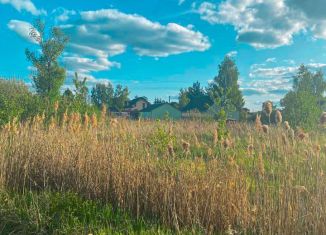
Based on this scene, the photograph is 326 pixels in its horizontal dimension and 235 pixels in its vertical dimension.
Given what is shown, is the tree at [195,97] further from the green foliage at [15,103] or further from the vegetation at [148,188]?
the vegetation at [148,188]

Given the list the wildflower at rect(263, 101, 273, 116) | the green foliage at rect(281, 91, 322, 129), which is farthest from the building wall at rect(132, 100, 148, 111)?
the wildflower at rect(263, 101, 273, 116)

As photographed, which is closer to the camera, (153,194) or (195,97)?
(153,194)

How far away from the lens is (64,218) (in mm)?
4418

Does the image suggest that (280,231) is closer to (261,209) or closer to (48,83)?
(261,209)

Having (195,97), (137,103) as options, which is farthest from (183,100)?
(137,103)

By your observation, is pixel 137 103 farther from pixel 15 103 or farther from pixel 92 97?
pixel 15 103

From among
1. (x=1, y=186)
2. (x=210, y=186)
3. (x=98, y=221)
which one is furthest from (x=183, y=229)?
(x=1, y=186)

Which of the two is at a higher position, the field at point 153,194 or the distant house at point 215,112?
the distant house at point 215,112

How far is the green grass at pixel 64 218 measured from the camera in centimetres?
410

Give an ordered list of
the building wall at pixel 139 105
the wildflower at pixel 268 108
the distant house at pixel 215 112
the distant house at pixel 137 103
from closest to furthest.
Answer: the wildflower at pixel 268 108 → the distant house at pixel 215 112 → the distant house at pixel 137 103 → the building wall at pixel 139 105

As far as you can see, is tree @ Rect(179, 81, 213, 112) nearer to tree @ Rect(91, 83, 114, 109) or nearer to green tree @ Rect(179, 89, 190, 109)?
green tree @ Rect(179, 89, 190, 109)

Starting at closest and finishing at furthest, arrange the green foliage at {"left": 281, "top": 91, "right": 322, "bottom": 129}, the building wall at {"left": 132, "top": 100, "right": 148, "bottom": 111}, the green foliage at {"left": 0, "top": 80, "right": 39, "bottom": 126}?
the green foliage at {"left": 0, "top": 80, "right": 39, "bottom": 126}, the green foliage at {"left": 281, "top": 91, "right": 322, "bottom": 129}, the building wall at {"left": 132, "top": 100, "right": 148, "bottom": 111}

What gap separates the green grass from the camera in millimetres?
4098

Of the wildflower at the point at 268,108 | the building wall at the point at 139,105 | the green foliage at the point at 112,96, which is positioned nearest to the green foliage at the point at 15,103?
the wildflower at the point at 268,108
